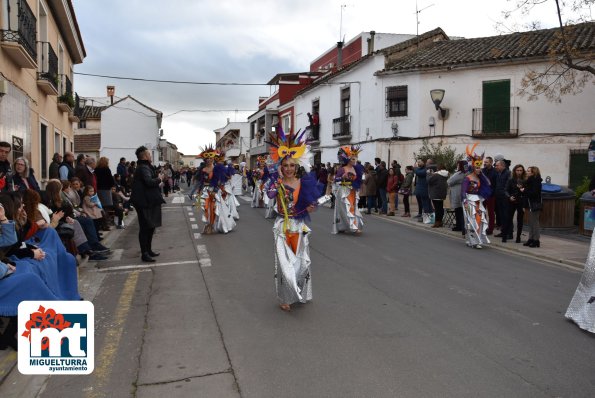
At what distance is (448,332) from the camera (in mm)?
5148

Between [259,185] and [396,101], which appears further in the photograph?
[396,101]

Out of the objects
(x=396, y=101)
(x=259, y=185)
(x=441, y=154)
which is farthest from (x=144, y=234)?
(x=396, y=101)

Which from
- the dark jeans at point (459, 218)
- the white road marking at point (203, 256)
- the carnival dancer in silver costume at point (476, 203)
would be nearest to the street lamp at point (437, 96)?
the dark jeans at point (459, 218)

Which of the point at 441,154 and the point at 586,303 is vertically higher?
the point at 441,154

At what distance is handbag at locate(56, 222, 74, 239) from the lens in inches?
282

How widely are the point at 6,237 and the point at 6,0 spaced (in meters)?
8.51

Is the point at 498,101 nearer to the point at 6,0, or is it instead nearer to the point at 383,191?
the point at 383,191

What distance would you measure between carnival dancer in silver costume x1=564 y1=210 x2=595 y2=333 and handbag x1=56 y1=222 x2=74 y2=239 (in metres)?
6.28

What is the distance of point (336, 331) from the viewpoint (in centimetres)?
512

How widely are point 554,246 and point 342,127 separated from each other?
2089 cm

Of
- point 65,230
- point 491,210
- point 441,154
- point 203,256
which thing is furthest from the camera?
point 441,154

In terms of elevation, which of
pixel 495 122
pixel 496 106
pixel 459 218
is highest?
pixel 496 106

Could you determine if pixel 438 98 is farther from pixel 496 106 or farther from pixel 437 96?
pixel 496 106

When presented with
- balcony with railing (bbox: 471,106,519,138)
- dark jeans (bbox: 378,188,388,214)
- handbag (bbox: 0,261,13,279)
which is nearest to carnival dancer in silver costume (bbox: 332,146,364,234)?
dark jeans (bbox: 378,188,388,214)
